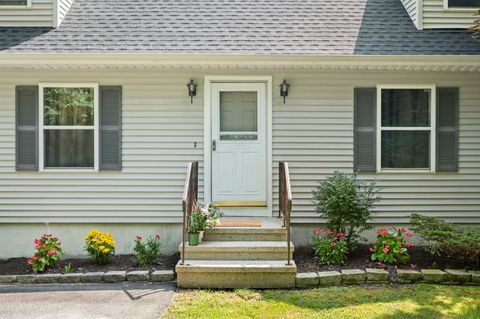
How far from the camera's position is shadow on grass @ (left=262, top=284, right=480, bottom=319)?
518cm

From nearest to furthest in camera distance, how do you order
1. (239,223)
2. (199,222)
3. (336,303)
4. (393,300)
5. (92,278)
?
(336,303)
(393,300)
(92,278)
(199,222)
(239,223)

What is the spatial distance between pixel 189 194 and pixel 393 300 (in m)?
2.83

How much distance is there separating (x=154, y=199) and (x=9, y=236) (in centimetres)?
230

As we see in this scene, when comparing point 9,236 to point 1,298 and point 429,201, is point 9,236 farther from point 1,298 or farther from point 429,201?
point 429,201

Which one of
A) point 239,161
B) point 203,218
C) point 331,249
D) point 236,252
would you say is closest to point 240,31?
point 239,161

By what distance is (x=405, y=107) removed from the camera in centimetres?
770

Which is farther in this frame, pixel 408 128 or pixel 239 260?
pixel 408 128

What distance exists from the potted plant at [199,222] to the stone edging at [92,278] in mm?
523

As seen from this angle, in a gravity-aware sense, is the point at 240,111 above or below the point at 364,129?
above

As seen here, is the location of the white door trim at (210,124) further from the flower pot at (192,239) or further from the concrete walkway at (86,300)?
the concrete walkway at (86,300)

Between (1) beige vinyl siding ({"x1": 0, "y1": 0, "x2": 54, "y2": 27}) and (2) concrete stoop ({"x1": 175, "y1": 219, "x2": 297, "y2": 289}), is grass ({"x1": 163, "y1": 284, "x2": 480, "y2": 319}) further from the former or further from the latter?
(1) beige vinyl siding ({"x1": 0, "y1": 0, "x2": 54, "y2": 27})

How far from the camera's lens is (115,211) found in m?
7.61

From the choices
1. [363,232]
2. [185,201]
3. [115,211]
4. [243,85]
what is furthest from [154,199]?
[363,232]

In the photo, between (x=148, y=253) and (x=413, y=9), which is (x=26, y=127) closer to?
(x=148, y=253)
